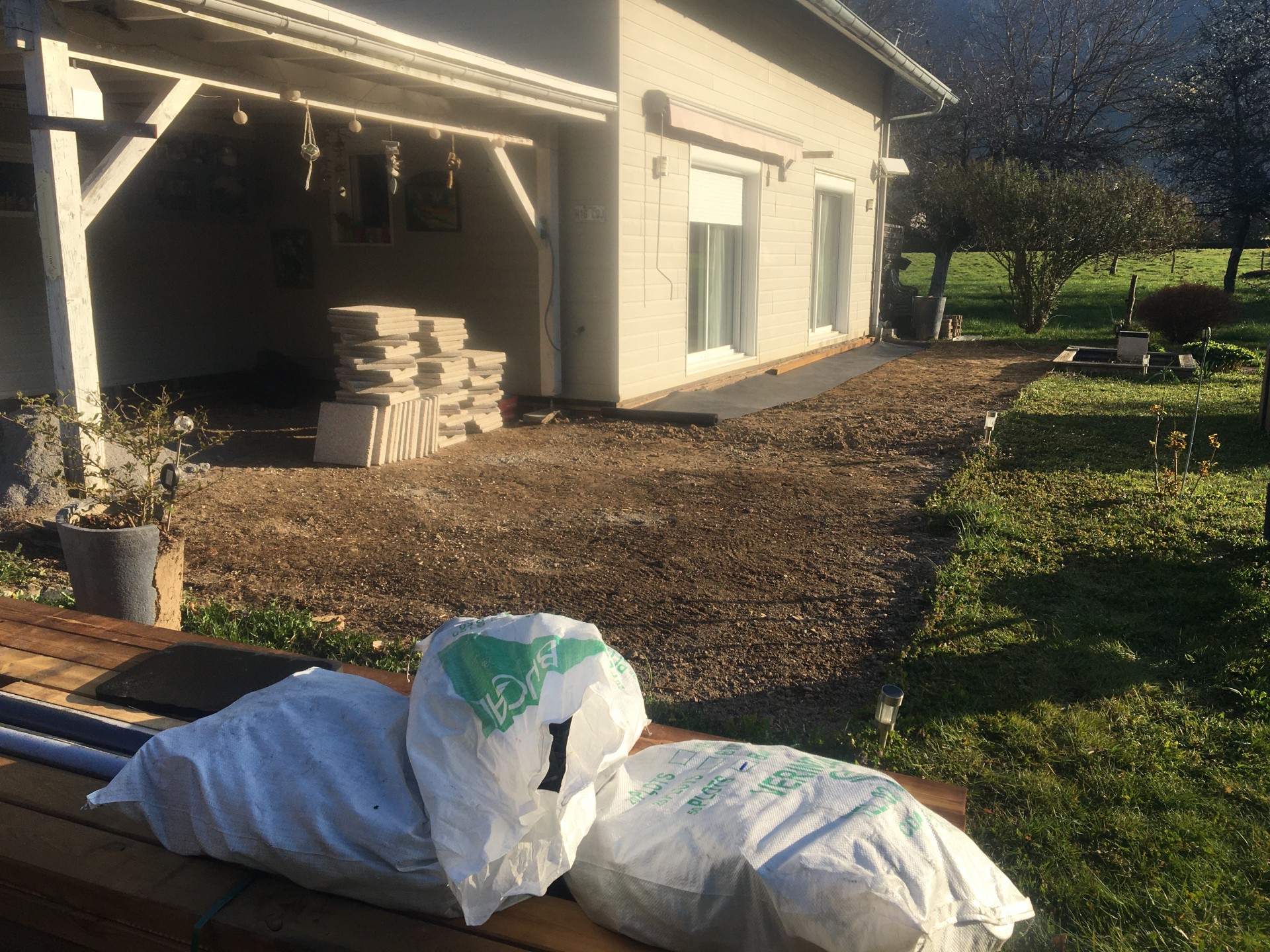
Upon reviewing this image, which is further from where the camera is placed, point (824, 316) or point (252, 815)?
point (824, 316)

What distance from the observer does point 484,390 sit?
8.79 m

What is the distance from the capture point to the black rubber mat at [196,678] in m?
2.36

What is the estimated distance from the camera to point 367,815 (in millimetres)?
1605

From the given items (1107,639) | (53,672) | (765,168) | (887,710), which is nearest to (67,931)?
(53,672)

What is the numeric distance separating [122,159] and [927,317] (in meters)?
14.9

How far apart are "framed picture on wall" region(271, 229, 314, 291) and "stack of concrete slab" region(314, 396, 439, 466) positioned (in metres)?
4.15

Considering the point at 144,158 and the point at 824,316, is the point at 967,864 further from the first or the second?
the point at 824,316

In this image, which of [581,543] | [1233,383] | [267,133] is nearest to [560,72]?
[267,133]

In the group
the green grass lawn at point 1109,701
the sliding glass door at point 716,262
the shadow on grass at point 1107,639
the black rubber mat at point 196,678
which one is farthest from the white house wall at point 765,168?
the black rubber mat at point 196,678

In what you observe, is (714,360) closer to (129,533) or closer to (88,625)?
(129,533)

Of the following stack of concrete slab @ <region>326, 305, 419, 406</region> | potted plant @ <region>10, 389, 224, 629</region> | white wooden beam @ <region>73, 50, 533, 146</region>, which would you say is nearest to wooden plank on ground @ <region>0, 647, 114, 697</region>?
potted plant @ <region>10, 389, 224, 629</region>

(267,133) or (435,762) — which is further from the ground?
(267,133)

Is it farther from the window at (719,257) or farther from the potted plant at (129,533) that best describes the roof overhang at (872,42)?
the potted plant at (129,533)

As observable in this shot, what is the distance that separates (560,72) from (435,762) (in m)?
8.71
